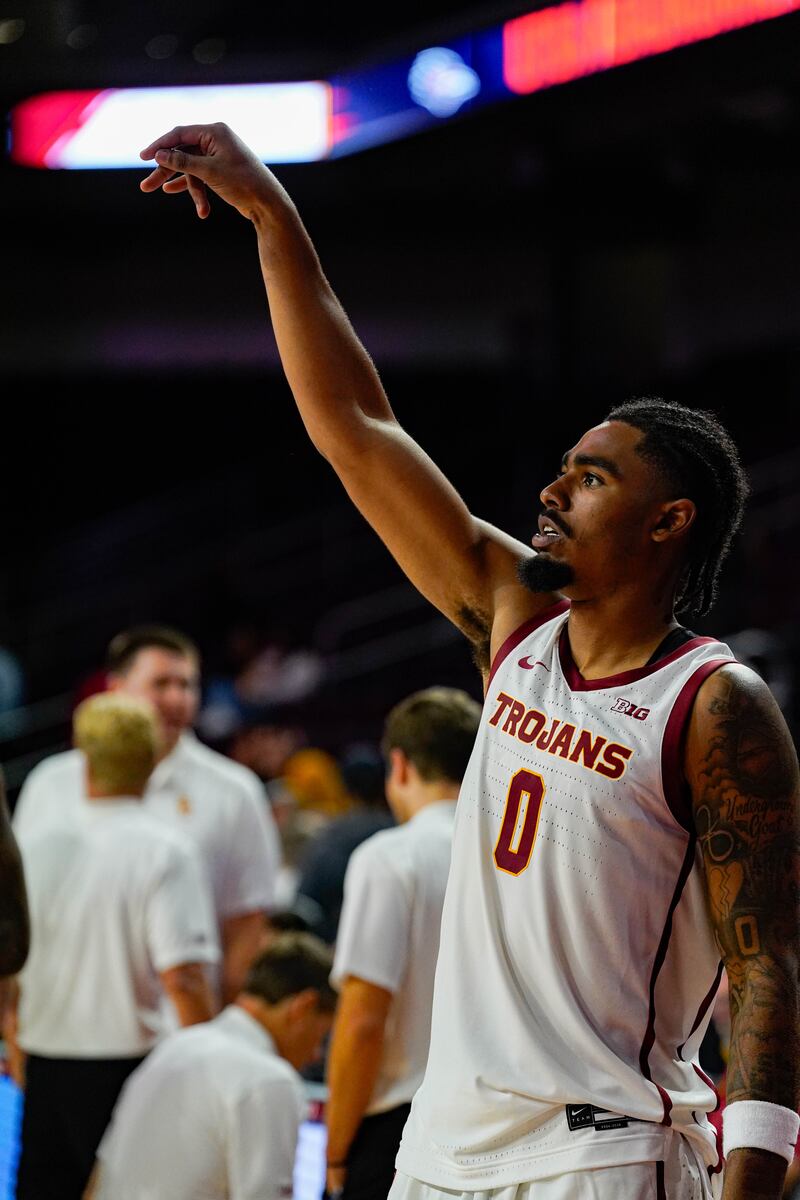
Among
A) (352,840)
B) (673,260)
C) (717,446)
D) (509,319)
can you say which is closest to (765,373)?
(673,260)

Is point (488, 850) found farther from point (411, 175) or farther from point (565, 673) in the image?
point (411, 175)

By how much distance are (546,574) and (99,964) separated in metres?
2.87

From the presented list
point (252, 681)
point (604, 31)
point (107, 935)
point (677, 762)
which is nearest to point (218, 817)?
point (107, 935)

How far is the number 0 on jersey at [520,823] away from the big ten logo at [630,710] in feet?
0.51

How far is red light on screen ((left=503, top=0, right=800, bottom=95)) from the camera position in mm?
8328

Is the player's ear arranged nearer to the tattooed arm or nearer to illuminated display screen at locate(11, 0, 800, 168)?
the tattooed arm

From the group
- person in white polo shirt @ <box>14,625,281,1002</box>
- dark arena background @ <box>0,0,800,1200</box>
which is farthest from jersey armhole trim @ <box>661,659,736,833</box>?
dark arena background @ <box>0,0,800,1200</box>

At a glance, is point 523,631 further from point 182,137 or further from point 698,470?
point 182,137

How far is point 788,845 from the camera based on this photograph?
222cm

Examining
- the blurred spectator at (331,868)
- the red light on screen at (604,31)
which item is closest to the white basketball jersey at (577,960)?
the blurred spectator at (331,868)

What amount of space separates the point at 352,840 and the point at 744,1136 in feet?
12.7

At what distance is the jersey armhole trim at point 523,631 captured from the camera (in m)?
2.55

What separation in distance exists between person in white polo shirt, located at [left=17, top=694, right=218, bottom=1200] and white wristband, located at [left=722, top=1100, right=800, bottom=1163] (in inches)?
113

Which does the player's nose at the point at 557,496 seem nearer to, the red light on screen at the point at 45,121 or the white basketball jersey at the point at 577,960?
the white basketball jersey at the point at 577,960
